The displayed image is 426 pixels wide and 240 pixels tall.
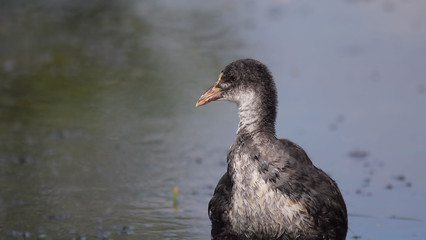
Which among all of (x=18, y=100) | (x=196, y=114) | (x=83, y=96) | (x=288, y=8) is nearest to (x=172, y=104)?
(x=196, y=114)

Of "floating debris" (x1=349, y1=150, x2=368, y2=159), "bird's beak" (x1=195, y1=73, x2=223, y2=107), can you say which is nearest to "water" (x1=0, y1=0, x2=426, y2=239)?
"floating debris" (x1=349, y1=150, x2=368, y2=159)

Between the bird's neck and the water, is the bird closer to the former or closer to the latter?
the bird's neck

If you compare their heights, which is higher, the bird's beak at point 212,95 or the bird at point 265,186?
the bird's beak at point 212,95

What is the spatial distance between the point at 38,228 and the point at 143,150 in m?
2.07

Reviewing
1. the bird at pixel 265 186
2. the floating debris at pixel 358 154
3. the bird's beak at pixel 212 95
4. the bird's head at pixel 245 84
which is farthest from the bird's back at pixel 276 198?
the floating debris at pixel 358 154

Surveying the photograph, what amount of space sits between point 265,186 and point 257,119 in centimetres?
50

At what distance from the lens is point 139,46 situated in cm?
1237

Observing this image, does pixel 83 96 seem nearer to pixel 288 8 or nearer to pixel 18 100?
pixel 18 100

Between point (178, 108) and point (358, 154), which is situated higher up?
point (178, 108)

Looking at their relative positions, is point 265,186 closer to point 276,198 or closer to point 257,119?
point 276,198

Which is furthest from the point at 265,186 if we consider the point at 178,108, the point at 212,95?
the point at 178,108

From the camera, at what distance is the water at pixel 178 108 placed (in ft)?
24.4

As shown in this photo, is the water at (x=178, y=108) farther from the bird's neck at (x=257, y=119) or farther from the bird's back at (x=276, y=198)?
the bird's neck at (x=257, y=119)

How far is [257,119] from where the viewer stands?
20.1ft
